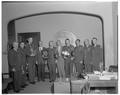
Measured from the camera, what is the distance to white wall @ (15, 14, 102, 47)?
6863mm

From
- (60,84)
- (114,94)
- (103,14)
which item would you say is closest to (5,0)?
(103,14)

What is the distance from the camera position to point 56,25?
22.9 ft

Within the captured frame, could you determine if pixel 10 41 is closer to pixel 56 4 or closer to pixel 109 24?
pixel 56 4

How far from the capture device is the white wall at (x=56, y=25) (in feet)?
22.5

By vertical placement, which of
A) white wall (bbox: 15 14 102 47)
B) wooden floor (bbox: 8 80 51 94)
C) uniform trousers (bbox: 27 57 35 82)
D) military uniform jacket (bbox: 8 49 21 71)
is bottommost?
wooden floor (bbox: 8 80 51 94)

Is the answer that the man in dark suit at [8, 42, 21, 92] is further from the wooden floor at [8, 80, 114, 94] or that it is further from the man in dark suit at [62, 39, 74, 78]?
the man in dark suit at [62, 39, 74, 78]

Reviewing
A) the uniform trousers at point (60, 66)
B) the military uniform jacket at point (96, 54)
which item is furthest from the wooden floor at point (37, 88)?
the military uniform jacket at point (96, 54)

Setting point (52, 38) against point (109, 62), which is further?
point (52, 38)

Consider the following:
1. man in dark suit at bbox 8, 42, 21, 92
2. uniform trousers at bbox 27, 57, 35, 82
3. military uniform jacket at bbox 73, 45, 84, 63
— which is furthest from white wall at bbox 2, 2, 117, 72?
man in dark suit at bbox 8, 42, 21, 92

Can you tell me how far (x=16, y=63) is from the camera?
4.76m

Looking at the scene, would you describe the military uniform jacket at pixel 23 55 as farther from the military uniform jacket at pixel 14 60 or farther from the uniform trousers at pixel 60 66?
the uniform trousers at pixel 60 66

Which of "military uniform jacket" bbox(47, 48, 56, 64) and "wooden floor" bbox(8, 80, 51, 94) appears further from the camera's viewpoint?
"military uniform jacket" bbox(47, 48, 56, 64)

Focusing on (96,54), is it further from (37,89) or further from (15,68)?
(15,68)

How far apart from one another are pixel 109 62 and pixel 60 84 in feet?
8.93
